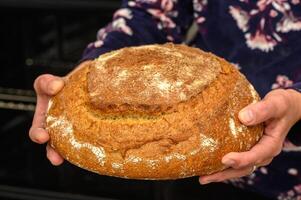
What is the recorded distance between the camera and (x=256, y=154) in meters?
1.00

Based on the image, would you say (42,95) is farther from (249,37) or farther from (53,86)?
(249,37)

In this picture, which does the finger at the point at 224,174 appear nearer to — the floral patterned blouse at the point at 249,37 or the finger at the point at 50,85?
the floral patterned blouse at the point at 249,37

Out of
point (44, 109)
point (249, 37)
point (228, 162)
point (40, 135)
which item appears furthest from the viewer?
point (249, 37)

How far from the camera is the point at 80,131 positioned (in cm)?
102

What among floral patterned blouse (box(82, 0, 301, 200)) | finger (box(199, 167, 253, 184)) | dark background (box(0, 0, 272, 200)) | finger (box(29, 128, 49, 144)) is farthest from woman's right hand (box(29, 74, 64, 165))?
dark background (box(0, 0, 272, 200))

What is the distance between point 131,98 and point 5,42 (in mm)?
1662

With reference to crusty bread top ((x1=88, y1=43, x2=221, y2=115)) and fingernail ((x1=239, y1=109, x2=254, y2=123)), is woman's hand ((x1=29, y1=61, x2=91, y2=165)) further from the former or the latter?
fingernail ((x1=239, y1=109, x2=254, y2=123))

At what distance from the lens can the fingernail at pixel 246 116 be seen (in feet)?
3.22

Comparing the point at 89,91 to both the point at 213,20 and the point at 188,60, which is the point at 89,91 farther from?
the point at 213,20

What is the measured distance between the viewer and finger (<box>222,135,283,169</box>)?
0.97m

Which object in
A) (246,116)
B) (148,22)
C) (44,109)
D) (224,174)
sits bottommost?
(224,174)

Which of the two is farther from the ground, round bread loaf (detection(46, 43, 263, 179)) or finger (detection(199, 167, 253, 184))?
round bread loaf (detection(46, 43, 263, 179))

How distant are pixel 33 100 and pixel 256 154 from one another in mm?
1586

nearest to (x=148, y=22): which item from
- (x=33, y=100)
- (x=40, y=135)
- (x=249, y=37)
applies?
(x=249, y=37)
